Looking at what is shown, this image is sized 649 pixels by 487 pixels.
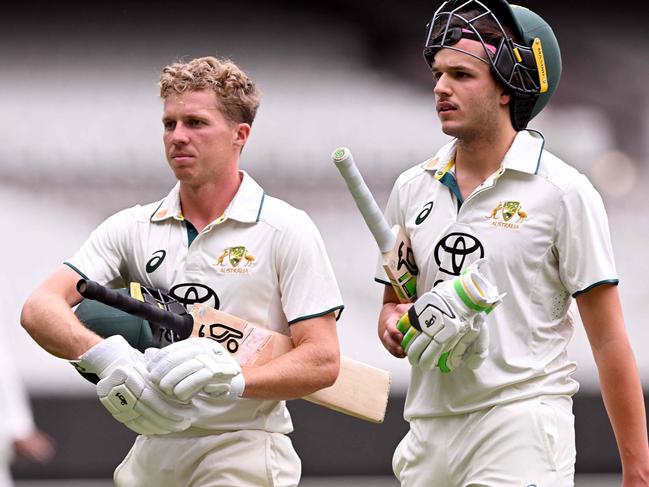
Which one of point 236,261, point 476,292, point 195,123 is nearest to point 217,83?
point 195,123

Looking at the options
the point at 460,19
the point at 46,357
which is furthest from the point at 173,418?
the point at 46,357

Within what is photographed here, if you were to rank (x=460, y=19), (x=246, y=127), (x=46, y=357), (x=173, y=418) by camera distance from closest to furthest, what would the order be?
(x=173, y=418) < (x=460, y=19) < (x=246, y=127) < (x=46, y=357)

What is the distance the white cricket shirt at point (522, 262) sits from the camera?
3543mm

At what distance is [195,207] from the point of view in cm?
389

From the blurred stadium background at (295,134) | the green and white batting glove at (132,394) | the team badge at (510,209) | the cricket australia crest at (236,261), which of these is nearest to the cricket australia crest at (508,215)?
the team badge at (510,209)

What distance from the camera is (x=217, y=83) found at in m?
3.87

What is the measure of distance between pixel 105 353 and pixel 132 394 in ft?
0.50

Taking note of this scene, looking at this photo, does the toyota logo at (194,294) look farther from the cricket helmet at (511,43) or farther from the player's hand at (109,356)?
the cricket helmet at (511,43)

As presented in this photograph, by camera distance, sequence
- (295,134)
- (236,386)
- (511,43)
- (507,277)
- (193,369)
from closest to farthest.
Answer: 1. (193,369)
2. (236,386)
3. (507,277)
4. (511,43)
5. (295,134)

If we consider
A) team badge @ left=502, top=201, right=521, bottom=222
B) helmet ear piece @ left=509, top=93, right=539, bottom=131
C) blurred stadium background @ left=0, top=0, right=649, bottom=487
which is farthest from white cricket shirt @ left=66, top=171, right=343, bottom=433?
blurred stadium background @ left=0, top=0, right=649, bottom=487

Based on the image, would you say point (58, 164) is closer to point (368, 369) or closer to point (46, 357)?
point (46, 357)

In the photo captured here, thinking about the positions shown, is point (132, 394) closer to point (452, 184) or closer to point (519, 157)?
point (452, 184)

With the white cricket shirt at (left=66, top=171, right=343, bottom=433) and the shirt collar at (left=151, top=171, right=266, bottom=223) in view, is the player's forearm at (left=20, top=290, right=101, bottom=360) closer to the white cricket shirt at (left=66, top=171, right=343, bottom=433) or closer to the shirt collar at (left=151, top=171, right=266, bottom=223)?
the white cricket shirt at (left=66, top=171, right=343, bottom=433)

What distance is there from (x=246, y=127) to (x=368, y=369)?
768 millimetres
